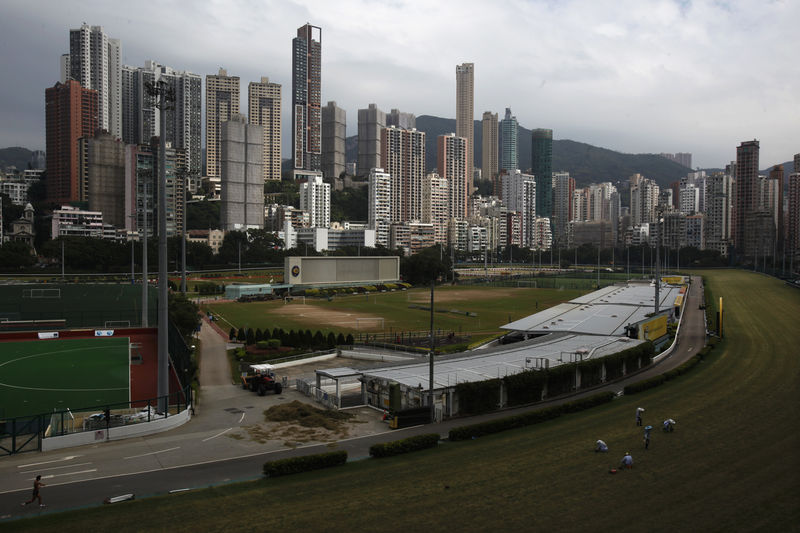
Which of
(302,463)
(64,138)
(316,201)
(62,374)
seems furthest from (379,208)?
(302,463)

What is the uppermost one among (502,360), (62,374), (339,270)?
(339,270)

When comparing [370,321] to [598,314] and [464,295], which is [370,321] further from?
[464,295]

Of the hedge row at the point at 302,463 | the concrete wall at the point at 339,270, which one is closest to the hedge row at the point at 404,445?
the hedge row at the point at 302,463

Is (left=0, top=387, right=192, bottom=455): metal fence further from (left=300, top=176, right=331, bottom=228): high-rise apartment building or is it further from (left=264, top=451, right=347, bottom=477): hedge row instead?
(left=300, top=176, right=331, bottom=228): high-rise apartment building

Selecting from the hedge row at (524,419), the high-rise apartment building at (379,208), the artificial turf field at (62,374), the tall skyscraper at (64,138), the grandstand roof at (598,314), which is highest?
the tall skyscraper at (64,138)

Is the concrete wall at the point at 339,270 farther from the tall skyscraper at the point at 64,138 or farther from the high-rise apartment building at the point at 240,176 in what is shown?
the tall skyscraper at the point at 64,138

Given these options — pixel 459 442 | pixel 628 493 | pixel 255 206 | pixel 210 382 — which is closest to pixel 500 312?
pixel 210 382

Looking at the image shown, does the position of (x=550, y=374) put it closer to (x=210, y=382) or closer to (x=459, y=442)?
(x=459, y=442)
